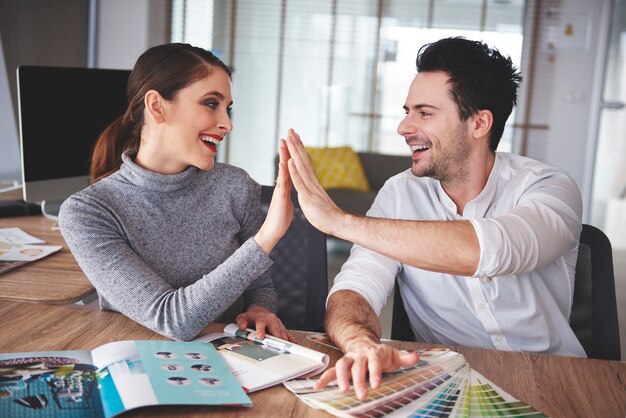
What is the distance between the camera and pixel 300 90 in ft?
22.5

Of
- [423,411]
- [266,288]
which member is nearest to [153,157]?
[266,288]

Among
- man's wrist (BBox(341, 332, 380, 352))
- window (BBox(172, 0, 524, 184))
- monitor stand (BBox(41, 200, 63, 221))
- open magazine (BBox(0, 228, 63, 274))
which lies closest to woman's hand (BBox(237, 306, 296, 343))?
man's wrist (BBox(341, 332, 380, 352))

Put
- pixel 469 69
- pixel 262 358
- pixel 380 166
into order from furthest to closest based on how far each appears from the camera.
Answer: pixel 380 166
pixel 469 69
pixel 262 358

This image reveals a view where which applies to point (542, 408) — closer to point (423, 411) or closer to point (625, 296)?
point (423, 411)

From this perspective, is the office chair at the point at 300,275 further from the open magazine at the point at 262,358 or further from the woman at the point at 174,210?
the open magazine at the point at 262,358

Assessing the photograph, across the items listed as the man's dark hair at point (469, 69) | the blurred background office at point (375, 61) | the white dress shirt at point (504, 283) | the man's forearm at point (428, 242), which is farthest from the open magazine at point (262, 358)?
the blurred background office at point (375, 61)

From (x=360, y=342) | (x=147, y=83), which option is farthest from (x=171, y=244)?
(x=360, y=342)

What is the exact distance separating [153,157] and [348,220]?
1.70 feet

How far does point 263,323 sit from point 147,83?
66cm

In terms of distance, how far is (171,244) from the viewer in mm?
1638

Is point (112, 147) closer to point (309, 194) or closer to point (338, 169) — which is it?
point (309, 194)

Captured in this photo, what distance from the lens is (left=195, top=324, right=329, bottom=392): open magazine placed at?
3.84ft


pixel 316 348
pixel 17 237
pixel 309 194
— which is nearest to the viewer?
pixel 316 348

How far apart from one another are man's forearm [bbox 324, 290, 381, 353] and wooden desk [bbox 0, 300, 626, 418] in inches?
1.7
